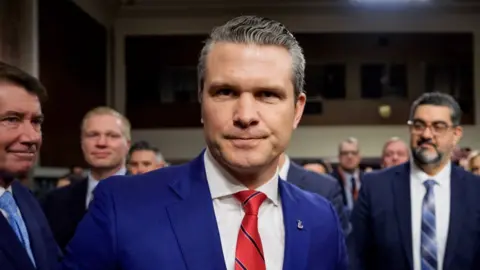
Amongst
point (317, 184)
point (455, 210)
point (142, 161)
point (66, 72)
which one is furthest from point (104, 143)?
point (66, 72)

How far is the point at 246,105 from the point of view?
1217mm

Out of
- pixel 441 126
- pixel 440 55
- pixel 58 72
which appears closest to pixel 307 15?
pixel 440 55

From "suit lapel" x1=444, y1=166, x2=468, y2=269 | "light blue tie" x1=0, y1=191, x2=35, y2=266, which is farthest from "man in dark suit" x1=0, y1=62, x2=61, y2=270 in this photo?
"suit lapel" x1=444, y1=166, x2=468, y2=269

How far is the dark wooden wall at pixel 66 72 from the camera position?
7.27m

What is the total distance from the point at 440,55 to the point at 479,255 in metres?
8.58

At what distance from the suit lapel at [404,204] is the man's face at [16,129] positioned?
5.57 ft

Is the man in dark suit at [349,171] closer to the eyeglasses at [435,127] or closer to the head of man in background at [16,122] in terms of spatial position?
the eyeglasses at [435,127]

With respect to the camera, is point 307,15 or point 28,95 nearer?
point 28,95

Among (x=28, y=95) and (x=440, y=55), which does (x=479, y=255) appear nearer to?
(x=28, y=95)

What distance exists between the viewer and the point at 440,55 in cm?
1088

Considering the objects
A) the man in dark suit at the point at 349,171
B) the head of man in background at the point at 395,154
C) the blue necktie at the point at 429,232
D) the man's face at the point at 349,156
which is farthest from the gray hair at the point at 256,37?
the man's face at the point at 349,156

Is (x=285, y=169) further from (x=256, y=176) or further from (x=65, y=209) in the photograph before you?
(x=256, y=176)

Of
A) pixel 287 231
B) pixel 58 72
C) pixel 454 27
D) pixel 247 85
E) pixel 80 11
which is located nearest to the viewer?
pixel 247 85

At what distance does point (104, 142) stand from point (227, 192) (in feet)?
6.41
